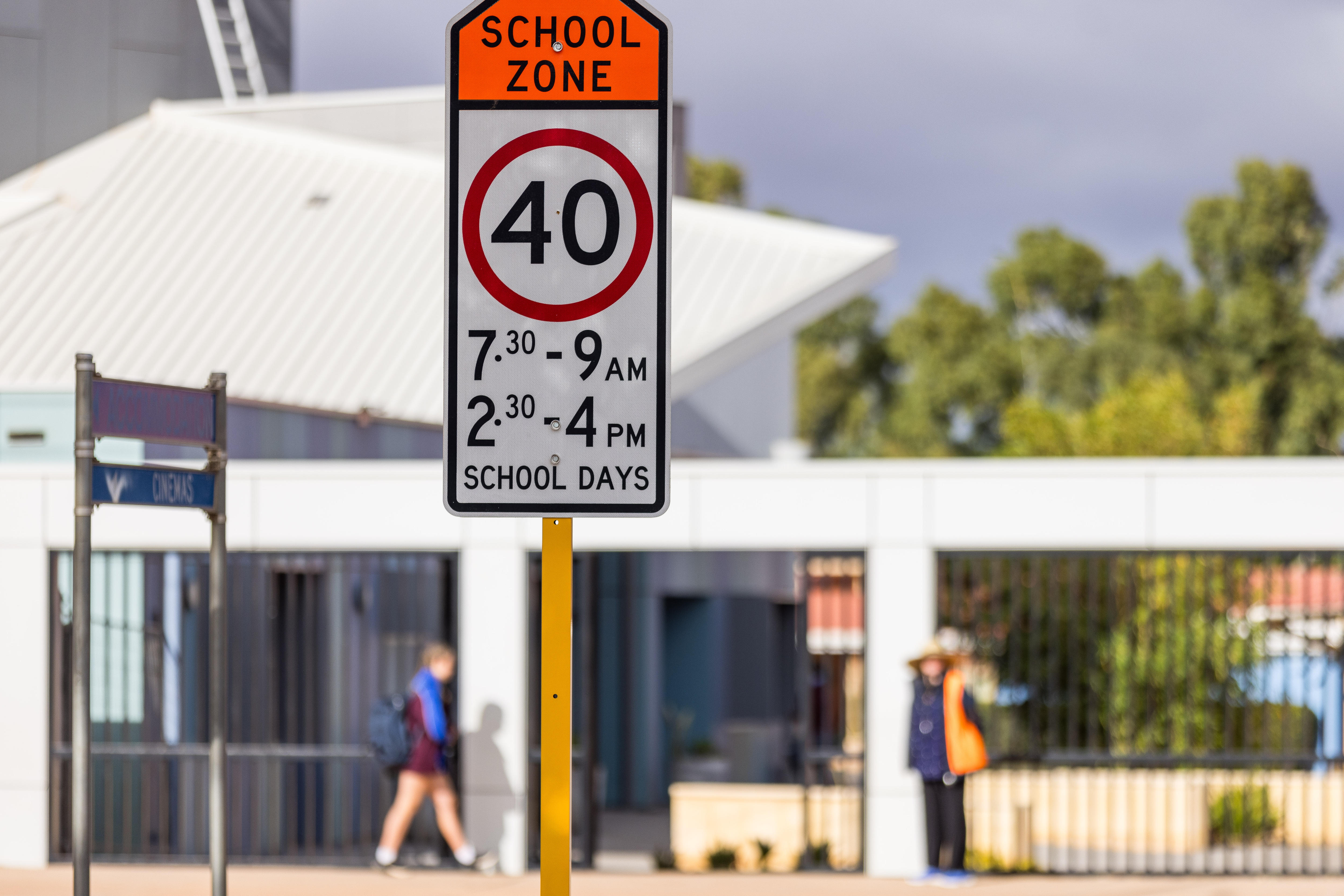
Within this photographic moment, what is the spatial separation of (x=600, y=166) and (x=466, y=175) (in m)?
0.27

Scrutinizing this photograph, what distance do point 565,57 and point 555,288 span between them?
468 mm

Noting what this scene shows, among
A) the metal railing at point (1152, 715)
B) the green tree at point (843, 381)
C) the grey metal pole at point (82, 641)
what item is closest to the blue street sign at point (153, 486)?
the grey metal pole at point (82, 641)

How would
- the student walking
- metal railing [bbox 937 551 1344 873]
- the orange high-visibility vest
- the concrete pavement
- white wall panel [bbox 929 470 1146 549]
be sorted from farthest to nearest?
1. white wall panel [bbox 929 470 1146 549]
2. metal railing [bbox 937 551 1344 873]
3. the student walking
4. the orange high-visibility vest
5. the concrete pavement

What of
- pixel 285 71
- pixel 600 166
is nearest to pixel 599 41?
pixel 600 166

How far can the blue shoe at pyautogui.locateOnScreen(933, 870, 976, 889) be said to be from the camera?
10.6 meters

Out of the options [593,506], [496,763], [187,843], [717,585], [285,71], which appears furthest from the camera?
[285,71]

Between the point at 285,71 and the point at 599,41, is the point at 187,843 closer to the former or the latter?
the point at 599,41

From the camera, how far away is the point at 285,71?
25750mm

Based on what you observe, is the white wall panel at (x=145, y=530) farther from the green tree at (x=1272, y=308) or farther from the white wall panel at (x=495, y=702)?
the green tree at (x=1272, y=308)

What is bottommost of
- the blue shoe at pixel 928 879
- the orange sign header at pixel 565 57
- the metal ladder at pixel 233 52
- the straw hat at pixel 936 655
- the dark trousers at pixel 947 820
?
the blue shoe at pixel 928 879

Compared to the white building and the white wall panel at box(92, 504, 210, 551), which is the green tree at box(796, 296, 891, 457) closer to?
the white building

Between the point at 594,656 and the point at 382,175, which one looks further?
the point at 382,175

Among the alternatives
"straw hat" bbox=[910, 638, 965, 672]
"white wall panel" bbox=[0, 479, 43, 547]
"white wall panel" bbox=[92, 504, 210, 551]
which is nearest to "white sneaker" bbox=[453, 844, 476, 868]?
"white wall panel" bbox=[92, 504, 210, 551]

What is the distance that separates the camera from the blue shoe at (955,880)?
1063cm
